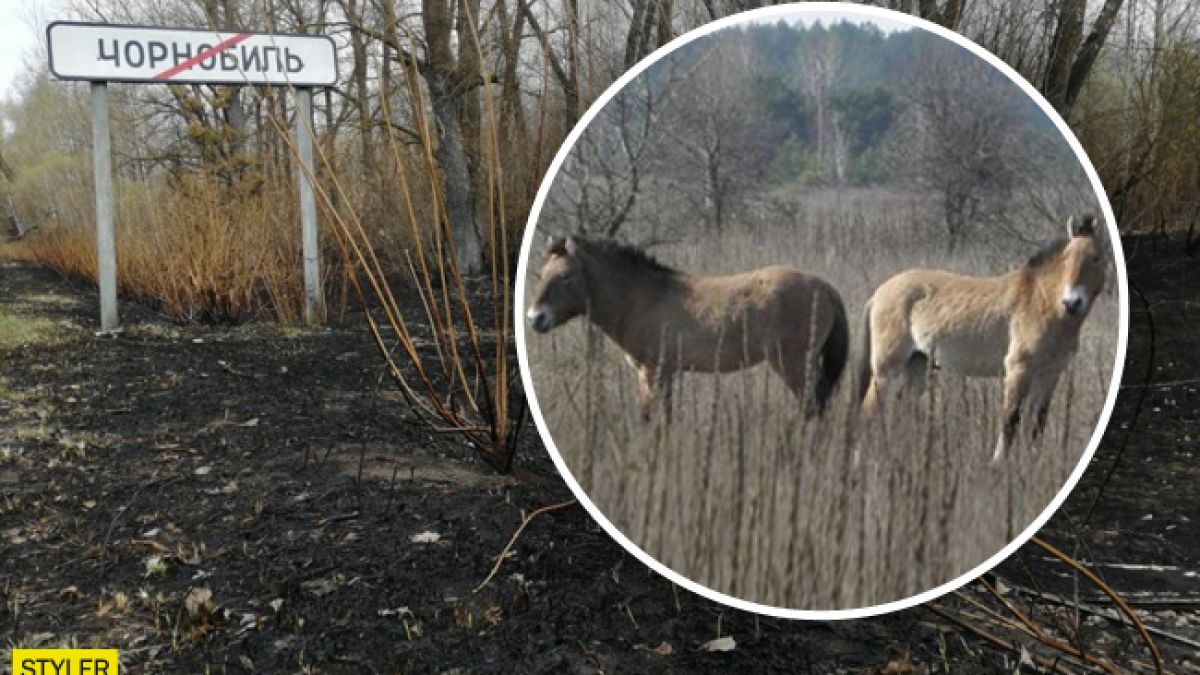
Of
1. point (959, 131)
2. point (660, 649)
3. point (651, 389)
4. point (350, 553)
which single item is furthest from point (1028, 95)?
point (350, 553)

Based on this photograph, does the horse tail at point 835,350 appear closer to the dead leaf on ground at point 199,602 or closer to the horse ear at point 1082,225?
the horse ear at point 1082,225

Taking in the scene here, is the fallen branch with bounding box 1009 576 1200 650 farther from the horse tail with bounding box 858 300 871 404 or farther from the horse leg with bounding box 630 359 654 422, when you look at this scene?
the horse leg with bounding box 630 359 654 422

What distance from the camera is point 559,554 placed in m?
2.59

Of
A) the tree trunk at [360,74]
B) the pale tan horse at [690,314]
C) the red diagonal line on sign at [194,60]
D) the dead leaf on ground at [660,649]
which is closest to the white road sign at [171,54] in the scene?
the red diagonal line on sign at [194,60]

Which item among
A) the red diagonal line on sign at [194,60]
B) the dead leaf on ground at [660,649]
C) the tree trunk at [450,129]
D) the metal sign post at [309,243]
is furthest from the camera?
the tree trunk at [450,129]

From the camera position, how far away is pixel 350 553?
2631 millimetres

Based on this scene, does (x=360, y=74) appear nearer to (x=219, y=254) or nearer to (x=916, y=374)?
(x=219, y=254)

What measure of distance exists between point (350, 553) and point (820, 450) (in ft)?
5.18

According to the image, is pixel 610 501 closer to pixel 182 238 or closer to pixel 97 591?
pixel 97 591

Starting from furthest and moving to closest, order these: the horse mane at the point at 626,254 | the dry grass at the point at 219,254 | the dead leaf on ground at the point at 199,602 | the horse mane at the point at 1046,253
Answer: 1. the dry grass at the point at 219,254
2. the dead leaf on ground at the point at 199,602
3. the horse mane at the point at 626,254
4. the horse mane at the point at 1046,253

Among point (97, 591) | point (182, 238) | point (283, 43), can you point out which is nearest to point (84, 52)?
point (283, 43)

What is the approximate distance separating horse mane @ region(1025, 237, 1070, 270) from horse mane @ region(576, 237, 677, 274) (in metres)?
0.51

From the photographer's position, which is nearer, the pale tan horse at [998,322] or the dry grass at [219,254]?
the pale tan horse at [998,322]

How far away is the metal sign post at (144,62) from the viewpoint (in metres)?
6.44
